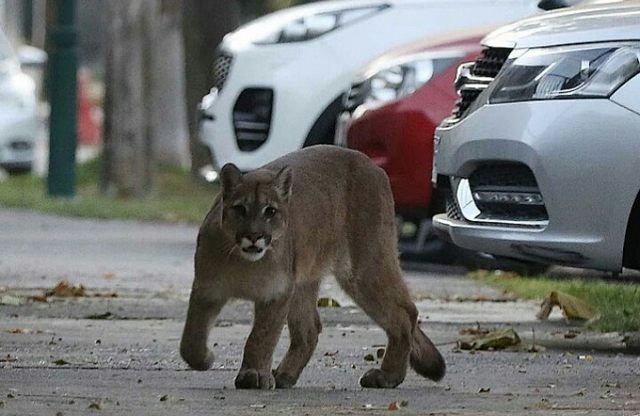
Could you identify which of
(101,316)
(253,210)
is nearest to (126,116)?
(101,316)

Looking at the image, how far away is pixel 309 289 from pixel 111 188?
11.1m

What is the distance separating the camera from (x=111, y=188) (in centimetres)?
1802

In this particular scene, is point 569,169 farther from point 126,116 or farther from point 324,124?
point 126,116

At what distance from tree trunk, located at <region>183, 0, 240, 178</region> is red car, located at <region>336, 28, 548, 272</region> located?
355 inches

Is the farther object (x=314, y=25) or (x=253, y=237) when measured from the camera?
(x=314, y=25)

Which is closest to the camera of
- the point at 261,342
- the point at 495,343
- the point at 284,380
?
the point at 261,342

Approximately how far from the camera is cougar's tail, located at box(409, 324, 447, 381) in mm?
6926

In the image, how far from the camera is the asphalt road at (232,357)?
244 inches

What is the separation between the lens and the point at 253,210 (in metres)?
6.38

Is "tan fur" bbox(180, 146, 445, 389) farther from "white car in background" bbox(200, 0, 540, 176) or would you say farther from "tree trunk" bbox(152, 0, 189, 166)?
"tree trunk" bbox(152, 0, 189, 166)

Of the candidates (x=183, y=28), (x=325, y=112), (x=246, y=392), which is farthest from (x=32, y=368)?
(x=183, y=28)

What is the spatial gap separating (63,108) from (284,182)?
1096 cm

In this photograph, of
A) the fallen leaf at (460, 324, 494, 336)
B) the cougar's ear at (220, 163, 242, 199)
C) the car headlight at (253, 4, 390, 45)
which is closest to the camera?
the cougar's ear at (220, 163, 242, 199)

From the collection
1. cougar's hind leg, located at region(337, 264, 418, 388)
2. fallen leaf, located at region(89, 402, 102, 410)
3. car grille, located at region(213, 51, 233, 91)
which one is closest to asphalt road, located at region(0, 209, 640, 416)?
fallen leaf, located at region(89, 402, 102, 410)
